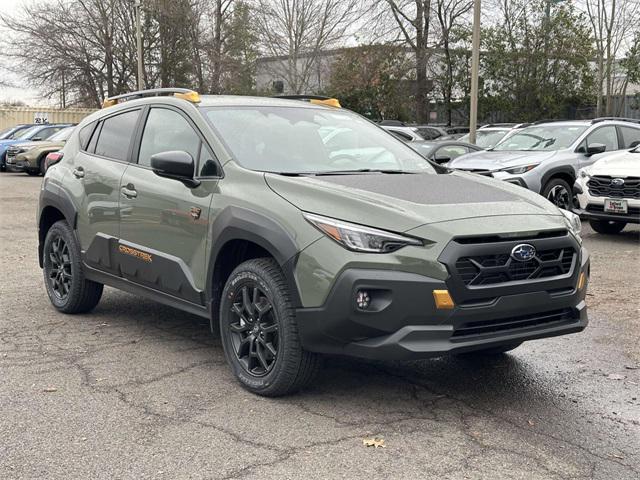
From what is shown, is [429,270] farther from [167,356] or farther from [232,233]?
[167,356]

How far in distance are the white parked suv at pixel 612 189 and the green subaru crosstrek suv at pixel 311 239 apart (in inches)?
219

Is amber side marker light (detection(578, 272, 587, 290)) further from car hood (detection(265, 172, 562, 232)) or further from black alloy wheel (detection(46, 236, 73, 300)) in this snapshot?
black alloy wheel (detection(46, 236, 73, 300))

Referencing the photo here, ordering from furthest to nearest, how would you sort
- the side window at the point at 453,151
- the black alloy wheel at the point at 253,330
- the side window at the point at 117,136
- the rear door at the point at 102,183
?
the side window at the point at 453,151 < the side window at the point at 117,136 < the rear door at the point at 102,183 < the black alloy wheel at the point at 253,330

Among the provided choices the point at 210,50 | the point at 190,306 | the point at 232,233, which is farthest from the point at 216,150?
the point at 210,50

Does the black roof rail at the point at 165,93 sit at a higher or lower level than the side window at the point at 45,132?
lower

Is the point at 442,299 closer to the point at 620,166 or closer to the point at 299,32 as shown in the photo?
the point at 620,166

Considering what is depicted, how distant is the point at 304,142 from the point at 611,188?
654 cm

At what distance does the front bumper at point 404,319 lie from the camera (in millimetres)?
3932

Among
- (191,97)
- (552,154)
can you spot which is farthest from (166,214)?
(552,154)

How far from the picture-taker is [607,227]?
11.6 metres

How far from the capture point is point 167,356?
5324mm

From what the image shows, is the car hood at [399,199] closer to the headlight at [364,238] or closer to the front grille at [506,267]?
the headlight at [364,238]

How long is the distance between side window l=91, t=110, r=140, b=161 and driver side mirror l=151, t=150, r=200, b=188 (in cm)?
101

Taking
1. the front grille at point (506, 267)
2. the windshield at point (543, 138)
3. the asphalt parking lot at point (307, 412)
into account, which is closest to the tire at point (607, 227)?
the windshield at point (543, 138)
